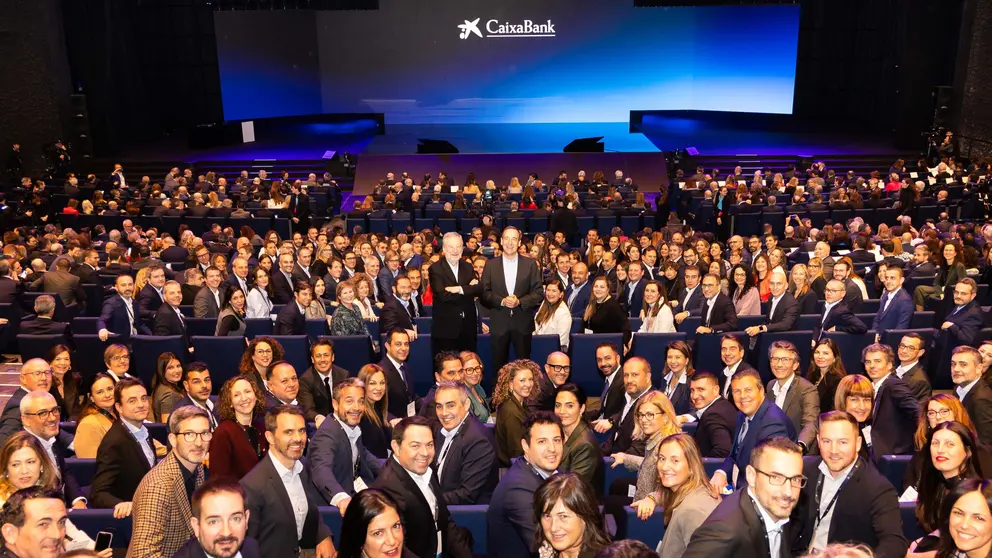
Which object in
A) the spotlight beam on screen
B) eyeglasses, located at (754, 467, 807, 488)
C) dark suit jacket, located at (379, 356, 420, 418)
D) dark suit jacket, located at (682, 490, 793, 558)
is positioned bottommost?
dark suit jacket, located at (379, 356, 420, 418)

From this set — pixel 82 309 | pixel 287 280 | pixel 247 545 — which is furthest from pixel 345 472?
pixel 82 309

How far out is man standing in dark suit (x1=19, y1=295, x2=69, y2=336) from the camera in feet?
23.5

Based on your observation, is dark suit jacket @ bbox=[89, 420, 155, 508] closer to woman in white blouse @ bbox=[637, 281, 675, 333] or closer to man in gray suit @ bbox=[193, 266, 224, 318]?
man in gray suit @ bbox=[193, 266, 224, 318]

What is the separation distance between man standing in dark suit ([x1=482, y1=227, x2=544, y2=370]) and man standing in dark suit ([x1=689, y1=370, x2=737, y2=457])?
205 centimetres

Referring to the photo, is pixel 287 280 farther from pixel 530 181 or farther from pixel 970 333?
pixel 530 181

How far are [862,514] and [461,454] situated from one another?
1.89m

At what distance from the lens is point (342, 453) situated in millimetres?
4258

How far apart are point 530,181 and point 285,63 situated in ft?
32.3

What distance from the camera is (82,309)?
881 centimetres

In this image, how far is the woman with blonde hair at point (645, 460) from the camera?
12.4ft

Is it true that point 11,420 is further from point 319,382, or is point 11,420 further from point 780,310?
point 780,310

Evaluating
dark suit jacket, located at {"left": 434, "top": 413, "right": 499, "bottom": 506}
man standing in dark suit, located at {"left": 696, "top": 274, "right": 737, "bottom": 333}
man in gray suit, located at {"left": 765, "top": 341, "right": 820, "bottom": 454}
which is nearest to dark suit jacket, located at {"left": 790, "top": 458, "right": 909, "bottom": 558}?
man in gray suit, located at {"left": 765, "top": 341, "right": 820, "bottom": 454}

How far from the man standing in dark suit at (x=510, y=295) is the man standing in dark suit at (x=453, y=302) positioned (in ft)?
0.47

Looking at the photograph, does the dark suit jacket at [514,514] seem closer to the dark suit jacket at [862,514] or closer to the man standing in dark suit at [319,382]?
the dark suit jacket at [862,514]
